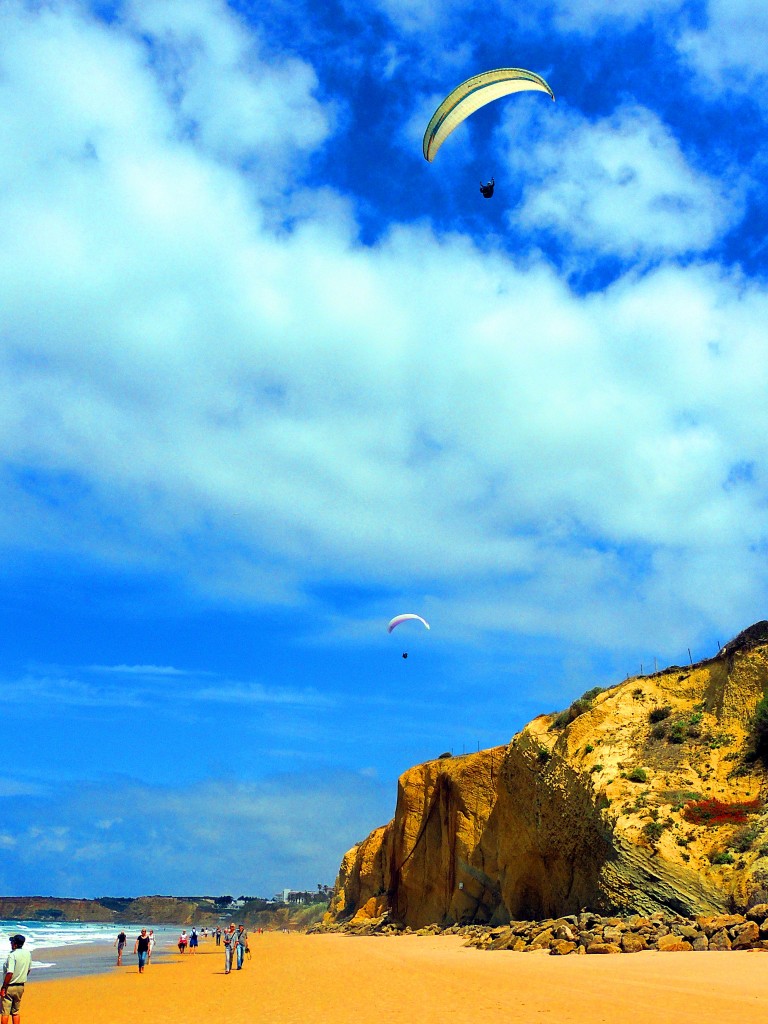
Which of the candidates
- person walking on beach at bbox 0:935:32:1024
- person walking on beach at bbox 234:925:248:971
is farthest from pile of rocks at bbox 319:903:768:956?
person walking on beach at bbox 0:935:32:1024

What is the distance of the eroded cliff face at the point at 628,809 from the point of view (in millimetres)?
22469

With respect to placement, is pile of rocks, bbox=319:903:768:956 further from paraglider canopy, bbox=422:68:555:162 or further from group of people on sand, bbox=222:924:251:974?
paraglider canopy, bbox=422:68:555:162

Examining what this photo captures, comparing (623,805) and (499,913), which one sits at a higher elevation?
(623,805)

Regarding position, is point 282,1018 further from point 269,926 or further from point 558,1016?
point 269,926

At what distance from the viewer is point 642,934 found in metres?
19.7

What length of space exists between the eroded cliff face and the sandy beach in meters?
4.71

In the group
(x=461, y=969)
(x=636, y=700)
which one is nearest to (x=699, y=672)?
(x=636, y=700)

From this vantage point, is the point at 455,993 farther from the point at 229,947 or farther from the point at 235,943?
the point at 235,943

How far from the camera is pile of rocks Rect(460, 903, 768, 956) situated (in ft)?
56.6

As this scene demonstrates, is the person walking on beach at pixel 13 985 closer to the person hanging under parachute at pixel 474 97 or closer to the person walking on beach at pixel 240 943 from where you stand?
the person walking on beach at pixel 240 943

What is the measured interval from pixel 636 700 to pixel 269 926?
141 metres

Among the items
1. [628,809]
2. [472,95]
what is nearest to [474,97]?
[472,95]

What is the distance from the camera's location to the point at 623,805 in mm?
25516

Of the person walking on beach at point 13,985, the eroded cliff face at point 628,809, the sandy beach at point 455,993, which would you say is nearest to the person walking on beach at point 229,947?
the sandy beach at point 455,993
